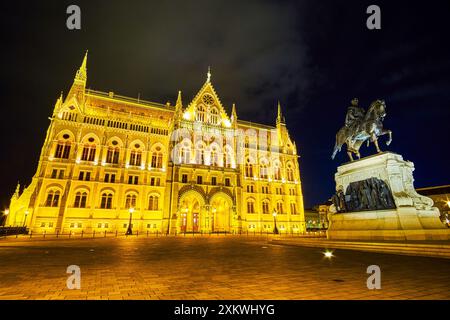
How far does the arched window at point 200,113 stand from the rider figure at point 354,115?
34.1 meters

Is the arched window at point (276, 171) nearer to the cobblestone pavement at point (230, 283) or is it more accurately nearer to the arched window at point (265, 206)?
the arched window at point (265, 206)

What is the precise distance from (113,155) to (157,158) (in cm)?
706

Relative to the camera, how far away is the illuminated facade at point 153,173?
35.0m

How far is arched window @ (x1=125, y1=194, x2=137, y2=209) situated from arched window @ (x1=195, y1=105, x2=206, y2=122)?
61.0 feet

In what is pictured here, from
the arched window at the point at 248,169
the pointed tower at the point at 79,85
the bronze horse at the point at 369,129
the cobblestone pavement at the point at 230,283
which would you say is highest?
the pointed tower at the point at 79,85

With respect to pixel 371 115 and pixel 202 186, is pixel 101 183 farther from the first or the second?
pixel 371 115

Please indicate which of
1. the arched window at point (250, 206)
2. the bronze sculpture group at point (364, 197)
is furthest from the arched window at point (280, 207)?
the bronze sculpture group at point (364, 197)

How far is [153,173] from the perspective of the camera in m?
40.4

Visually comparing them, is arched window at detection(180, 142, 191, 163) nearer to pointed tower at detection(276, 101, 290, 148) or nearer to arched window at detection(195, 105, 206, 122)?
arched window at detection(195, 105, 206, 122)

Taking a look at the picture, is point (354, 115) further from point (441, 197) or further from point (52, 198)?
point (441, 197)

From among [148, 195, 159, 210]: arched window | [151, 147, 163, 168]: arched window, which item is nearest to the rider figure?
[148, 195, 159, 210]: arched window
